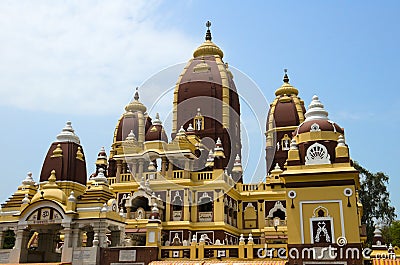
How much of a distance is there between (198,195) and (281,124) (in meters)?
11.6

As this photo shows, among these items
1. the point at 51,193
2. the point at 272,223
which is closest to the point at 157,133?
the point at 272,223

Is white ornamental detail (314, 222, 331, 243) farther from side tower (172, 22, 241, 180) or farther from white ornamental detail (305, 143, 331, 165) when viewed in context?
side tower (172, 22, 241, 180)

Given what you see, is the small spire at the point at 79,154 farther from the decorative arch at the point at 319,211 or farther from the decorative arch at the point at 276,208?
the decorative arch at the point at 276,208

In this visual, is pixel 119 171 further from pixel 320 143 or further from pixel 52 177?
pixel 320 143

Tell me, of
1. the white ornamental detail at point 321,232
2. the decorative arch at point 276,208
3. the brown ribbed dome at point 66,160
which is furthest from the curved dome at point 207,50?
the white ornamental detail at point 321,232

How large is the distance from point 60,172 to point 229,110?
48.1 ft

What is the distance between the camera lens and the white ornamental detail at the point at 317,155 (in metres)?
15.4

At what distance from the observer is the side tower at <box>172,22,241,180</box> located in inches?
1219

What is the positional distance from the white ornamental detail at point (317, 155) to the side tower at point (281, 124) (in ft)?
54.8


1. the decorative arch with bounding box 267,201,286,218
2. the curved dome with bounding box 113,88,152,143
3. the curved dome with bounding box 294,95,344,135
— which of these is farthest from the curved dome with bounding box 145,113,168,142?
the curved dome with bounding box 294,95,344,135

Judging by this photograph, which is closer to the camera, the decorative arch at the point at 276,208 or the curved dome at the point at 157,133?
the decorative arch at the point at 276,208

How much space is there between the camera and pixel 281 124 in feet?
113

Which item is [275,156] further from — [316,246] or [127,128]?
[316,246]

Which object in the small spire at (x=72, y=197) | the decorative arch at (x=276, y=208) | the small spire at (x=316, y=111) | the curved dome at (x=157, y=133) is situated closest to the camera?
the small spire at (x=316, y=111)
